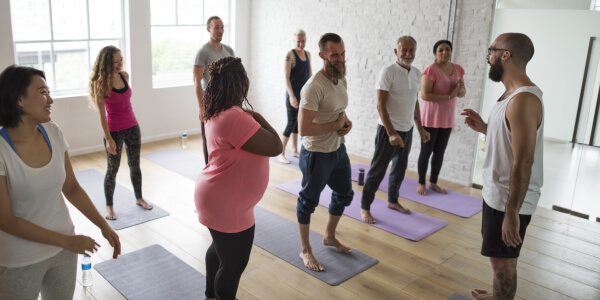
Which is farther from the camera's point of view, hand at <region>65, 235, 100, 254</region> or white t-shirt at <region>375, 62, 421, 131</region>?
white t-shirt at <region>375, 62, 421, 131</region>

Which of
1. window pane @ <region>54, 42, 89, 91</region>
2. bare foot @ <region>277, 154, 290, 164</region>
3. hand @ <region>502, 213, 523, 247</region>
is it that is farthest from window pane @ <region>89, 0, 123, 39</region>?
hand @ <region>502, 213, 523, 247</region>

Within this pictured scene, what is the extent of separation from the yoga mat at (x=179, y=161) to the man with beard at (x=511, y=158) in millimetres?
3520

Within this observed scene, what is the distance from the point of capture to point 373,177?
433 centimetres

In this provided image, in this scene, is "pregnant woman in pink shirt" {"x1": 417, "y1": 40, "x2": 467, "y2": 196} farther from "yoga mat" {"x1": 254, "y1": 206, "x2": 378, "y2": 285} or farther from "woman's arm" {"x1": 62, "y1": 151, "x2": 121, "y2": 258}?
"woman's arm" {"x1": 62, "y1": 151, "x2": 121, "y2": 258}

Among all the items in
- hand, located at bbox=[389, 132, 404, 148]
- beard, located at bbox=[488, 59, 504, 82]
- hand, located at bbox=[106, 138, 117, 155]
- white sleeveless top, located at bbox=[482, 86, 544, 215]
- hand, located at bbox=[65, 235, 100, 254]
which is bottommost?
hand, located at bbox=[106, 138, 117, 155]

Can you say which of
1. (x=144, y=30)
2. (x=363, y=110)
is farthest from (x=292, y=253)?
(x=144, y=30)

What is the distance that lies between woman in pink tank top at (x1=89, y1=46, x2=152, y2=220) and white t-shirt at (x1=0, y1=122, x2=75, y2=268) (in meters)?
2.06

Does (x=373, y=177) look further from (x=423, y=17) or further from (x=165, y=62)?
(x=165, y=62)

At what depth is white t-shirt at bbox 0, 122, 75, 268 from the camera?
72.2 inches

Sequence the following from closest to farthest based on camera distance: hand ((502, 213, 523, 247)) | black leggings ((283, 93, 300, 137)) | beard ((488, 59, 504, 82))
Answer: hand ((502, 213, 523, 247)) < beard ((488, 59, 504, 82)) < black leggings ((283, 93, 300, 137))

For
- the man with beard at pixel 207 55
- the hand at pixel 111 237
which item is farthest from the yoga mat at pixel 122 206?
the hand at pixel 111 237

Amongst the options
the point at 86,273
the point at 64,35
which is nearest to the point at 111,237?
the point at 86,273

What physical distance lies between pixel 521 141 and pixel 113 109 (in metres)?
3.05

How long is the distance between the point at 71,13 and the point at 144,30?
851mm
